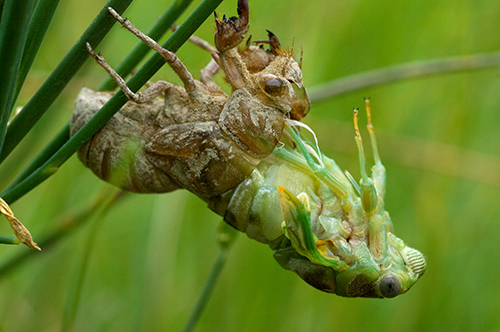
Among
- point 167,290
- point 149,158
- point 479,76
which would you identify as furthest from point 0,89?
point 479,76

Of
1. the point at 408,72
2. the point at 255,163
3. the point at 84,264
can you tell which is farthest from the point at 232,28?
the point at 408,72

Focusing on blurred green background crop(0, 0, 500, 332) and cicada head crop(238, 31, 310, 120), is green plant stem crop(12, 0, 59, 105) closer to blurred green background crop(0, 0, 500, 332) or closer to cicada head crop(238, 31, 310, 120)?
cicada head crop(238, 31, 310, 120)

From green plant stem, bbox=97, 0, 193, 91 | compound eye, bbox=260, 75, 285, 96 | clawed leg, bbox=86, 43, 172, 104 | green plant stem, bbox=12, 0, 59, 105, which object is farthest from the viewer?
compound eye, bbox=260, 75, 285, 96

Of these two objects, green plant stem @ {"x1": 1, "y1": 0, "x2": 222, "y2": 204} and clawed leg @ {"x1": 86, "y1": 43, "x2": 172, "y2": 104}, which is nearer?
green plant stem @ {"x1": 1, "y1": 0, "x2": 222, "y2": 204}

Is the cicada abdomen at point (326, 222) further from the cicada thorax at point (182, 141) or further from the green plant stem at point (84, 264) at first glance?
the green plant stem at point (84, 264)

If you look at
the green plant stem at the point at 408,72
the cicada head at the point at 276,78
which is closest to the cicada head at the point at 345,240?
the cicada head at the point at 276,78

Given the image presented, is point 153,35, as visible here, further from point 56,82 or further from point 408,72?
point 408,72

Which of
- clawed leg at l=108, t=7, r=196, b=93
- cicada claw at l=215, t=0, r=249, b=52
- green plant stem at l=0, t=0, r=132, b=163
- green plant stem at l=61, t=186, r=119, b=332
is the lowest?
green plant stem at l=61, t=186, r=119, b=332

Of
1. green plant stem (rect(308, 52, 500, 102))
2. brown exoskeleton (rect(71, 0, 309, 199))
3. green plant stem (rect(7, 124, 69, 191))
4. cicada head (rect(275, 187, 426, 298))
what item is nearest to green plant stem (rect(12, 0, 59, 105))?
green plant stem (rect(7, 124, 69, 191))
